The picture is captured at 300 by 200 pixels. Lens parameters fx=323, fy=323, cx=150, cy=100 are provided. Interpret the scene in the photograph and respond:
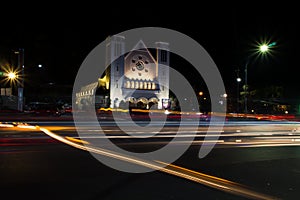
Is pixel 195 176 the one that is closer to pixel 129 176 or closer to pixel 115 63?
pixel 129 176

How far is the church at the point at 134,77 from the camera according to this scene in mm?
71125

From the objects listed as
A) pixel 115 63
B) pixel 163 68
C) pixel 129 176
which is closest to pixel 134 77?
pixel 115 63

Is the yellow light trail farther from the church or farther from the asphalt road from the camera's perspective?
the church

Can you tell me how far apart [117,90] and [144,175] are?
64661mm

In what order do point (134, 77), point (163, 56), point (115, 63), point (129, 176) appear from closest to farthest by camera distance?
point (129, 176) < point (115, 63) < point (134, 77) < point (163, 56)

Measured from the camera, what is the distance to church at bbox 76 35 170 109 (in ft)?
233

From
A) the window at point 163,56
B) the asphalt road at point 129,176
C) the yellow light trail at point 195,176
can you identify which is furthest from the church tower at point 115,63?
the yellow light trail at point 195,176

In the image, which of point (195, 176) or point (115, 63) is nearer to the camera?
point (195, 176)

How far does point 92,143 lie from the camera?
12.1m

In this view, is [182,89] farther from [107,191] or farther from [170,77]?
[107,191]

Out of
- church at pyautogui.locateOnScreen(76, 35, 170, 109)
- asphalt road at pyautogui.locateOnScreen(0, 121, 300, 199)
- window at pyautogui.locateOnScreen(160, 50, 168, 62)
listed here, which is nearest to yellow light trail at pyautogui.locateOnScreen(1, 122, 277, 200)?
asphalt road at pyautogui.locateOnScreen(0, 121, 300, 199)

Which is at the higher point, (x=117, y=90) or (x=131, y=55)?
(x=131, y=55)

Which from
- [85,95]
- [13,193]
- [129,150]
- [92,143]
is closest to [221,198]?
[13,193]

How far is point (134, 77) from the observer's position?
241 ft
